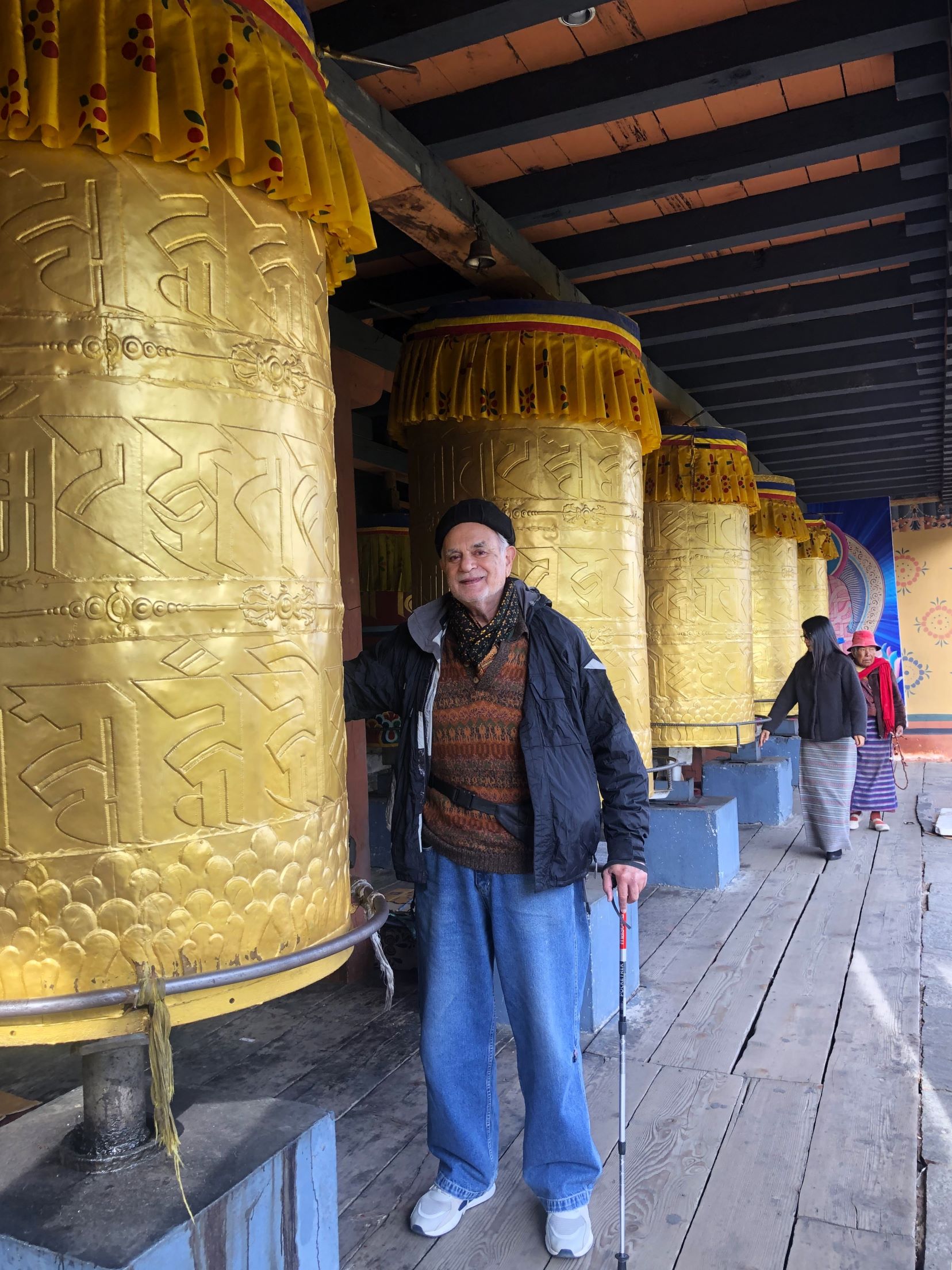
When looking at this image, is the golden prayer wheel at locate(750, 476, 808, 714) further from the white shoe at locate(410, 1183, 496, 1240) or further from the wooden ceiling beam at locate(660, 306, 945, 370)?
the white shoe at locate(410, 1183, 496, 1240)

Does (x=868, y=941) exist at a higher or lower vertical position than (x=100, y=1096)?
lower

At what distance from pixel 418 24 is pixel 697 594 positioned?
280cm

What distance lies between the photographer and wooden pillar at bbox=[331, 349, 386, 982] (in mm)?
3258

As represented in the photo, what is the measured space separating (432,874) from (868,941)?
2.51 metres

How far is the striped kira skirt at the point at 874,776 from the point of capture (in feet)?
20.1

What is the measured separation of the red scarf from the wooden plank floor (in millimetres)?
2172

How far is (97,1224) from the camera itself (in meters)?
1.27

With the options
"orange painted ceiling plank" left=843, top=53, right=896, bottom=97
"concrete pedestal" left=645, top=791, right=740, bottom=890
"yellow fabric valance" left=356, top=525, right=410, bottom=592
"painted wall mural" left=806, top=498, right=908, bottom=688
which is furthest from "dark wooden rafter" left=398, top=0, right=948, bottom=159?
"painted wall mural" left=806, top=498, right=908, bottom=688

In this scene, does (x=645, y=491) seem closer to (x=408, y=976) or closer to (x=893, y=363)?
(x=893, y=363)

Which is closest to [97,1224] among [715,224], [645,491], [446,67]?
[446,67]

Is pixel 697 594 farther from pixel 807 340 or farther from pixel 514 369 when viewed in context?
pixel 514 369

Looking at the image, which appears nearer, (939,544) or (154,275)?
(154,275)

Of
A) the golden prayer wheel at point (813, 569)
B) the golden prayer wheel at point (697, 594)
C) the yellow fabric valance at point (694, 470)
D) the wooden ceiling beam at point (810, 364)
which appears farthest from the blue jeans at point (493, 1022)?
the golden prayer wheel at point (813, 569)

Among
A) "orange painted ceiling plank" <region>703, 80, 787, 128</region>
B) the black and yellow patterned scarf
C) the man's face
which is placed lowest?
the black and yellow patterned scarf
